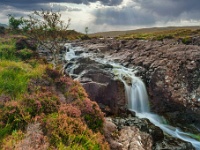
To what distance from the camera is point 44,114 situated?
11523mm

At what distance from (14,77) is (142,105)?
16032 mm

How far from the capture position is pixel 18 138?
9.26 meters

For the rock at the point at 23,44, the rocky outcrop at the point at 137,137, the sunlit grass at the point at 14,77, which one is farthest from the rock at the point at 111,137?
the rock at the point at 23,44

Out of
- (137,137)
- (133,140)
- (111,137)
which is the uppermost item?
(111,137)

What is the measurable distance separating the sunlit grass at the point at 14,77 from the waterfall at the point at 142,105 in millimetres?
12452

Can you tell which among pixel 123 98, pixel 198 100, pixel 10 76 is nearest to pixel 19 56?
pixel 10 76

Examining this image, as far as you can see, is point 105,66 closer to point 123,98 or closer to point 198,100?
point 123,98

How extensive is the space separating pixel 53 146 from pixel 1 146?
7.01ft

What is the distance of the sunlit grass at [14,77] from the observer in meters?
13.5

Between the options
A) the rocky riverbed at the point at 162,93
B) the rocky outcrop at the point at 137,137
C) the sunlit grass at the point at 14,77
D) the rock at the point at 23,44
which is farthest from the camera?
the rock at the point at 23,44

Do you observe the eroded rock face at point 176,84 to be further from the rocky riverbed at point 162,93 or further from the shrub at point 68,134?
the shrub at point 68,134

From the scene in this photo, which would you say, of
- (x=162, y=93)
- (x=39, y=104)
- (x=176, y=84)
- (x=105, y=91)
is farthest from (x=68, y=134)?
(x=176, y=84)

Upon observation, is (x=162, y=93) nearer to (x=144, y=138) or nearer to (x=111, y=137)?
(x=144, y=138)

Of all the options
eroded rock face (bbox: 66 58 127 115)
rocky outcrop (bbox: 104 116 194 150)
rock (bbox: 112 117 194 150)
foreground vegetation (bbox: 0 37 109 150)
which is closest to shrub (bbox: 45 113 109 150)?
foreground vegetation (bbox: 0 37 109 150)
